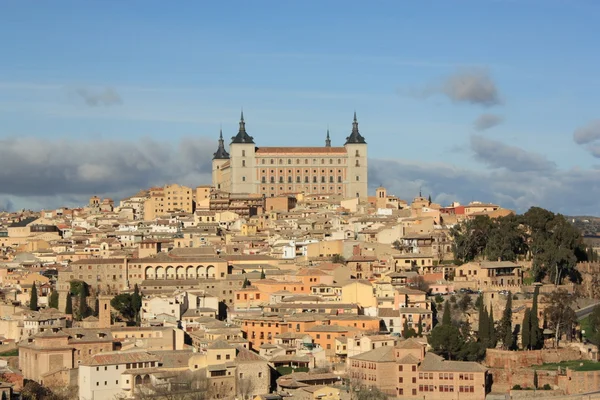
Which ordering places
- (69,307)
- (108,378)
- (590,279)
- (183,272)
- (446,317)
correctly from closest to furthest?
(108,378), (446,317), (69,307), (590,279), (183,272)

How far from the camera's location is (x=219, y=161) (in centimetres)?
11719

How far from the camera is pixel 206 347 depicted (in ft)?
171

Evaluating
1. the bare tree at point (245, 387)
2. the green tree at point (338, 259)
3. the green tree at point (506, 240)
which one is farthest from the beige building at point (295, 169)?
the bare tree at point (245, 387)

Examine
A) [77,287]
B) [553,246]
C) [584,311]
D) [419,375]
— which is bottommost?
[419,375]

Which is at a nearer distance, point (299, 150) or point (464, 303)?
point (464, 303)

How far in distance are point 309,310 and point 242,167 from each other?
4912cm

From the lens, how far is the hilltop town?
166ft

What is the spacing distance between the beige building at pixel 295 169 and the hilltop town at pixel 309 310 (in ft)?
58.7

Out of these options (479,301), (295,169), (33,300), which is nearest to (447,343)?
(479,301)

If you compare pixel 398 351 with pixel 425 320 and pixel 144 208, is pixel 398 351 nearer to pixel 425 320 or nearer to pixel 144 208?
pixel 425 320

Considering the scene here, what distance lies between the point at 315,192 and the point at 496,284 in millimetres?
45752

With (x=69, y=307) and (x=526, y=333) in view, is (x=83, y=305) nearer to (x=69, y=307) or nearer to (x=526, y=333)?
(x=69, y=307)

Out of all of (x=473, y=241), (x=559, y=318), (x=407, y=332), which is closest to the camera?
(x=407, y=332)

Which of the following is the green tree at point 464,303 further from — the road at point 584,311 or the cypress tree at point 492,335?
the road at point 584,311
